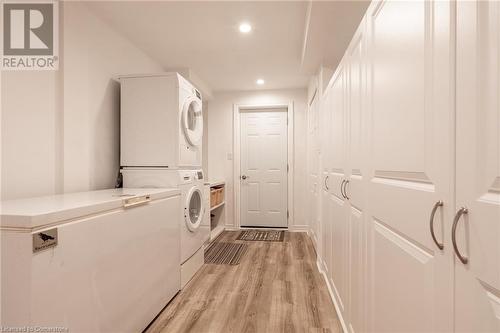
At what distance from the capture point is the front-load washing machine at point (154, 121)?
2289 mm

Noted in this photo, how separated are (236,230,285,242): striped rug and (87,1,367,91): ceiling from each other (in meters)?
2.41

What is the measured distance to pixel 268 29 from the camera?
244cm

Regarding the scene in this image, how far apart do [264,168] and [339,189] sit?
9.00 ft

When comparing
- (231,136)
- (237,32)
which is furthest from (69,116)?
(231,136)

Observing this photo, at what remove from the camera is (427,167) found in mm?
708

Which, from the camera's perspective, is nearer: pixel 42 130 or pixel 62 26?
pixel 42 130

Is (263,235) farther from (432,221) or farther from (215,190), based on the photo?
(432,221)

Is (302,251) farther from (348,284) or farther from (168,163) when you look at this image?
(168,163)

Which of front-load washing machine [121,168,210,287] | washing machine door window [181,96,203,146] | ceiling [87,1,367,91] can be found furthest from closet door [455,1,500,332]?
washing machine door window [181,96,203,146]

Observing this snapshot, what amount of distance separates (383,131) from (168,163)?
5.88 feet

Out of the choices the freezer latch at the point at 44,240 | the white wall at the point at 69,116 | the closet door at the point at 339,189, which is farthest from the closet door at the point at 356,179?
the white wall at the point at 69,116

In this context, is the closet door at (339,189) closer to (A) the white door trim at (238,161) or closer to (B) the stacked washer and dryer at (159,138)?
(B) the stacked washer and dryer at (159,138)

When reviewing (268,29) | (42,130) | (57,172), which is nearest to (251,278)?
(57,172)

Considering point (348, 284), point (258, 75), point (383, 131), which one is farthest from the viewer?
point (258, 75)
